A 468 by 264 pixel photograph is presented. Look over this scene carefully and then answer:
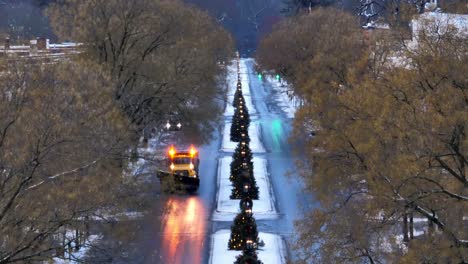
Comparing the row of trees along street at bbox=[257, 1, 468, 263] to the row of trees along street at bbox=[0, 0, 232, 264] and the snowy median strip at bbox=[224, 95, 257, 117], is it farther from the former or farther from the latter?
the snowy median strip at bbox=[224, 95, 257, 117]

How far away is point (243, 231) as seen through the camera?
2184cm

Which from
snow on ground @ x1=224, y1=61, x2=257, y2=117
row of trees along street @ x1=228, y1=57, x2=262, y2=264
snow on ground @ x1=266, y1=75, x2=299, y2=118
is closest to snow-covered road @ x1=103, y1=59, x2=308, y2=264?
row of trees along street @ x1=228, y1=57, x2=262, y2=264

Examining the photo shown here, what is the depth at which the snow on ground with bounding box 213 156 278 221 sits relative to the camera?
2861 centimetres

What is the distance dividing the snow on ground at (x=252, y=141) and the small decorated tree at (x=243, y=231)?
19.5 meters

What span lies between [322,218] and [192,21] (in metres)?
24.6

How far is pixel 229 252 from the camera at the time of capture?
2356 centimetres

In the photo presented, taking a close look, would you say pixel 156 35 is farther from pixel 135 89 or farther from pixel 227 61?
pixel 227 61

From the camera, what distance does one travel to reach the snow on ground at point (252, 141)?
43.1 meters

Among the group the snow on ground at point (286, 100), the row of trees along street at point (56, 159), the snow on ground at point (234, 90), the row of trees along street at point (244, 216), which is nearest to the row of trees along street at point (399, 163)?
the row of trees along street at point (244, 216)

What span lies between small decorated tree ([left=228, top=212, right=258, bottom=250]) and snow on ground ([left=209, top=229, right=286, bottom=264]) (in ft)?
1.12

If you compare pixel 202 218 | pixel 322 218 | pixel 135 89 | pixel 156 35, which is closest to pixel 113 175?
pixel 322 218

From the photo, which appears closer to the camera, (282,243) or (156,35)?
(282,243)

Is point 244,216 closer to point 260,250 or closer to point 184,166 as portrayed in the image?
point 260,250

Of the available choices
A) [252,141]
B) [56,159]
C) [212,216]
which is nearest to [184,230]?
[212,216]
